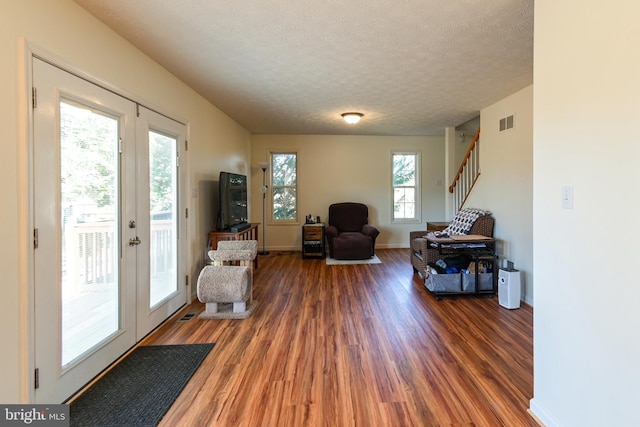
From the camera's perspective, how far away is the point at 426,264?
3.83 m

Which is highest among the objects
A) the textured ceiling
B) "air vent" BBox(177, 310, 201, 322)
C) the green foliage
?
the textured ceiling

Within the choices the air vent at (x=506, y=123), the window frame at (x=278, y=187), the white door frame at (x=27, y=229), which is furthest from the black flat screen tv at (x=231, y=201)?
the air vent at (x=506, y=123)

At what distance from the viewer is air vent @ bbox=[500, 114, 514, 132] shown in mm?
3695

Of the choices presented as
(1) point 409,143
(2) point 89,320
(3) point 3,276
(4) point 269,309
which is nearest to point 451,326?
(4) point 269,309

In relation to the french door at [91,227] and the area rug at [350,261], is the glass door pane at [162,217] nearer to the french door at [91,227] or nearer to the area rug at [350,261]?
the french door at [91,227]

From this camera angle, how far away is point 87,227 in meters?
1.96

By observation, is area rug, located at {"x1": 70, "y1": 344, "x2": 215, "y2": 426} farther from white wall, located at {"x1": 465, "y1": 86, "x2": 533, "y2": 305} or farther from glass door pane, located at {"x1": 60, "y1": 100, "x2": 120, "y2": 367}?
white wall, located at {"x1": 465, "y1": 86, "x2": 533, "y2": 305}

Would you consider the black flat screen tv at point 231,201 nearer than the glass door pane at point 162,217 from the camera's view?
No

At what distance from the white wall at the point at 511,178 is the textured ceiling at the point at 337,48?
0.28 m

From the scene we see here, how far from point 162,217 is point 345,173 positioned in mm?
4341

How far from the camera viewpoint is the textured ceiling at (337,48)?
1.95 metres

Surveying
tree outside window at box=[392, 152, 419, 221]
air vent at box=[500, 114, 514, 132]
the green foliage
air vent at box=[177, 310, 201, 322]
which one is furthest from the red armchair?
the green foliage
